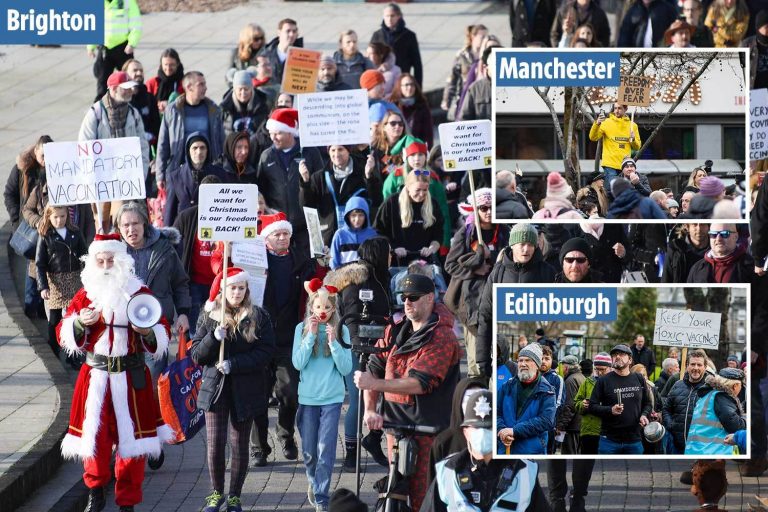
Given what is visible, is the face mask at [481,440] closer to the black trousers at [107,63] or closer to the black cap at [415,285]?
the black cap at [415,285]

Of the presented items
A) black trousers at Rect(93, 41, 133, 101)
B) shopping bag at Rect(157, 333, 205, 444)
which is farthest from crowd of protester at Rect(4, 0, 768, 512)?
black trousers at Rect(93, 41, 133, 101)

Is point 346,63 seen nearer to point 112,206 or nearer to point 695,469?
point 112,206

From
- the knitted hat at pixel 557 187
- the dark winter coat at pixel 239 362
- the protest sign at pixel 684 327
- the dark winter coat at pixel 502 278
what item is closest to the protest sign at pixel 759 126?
the dark winter coat at pixel 502 278

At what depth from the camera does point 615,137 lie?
26.8 feet

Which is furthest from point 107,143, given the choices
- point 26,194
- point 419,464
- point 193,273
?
point 419,464

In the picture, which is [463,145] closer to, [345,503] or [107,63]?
[345,503]

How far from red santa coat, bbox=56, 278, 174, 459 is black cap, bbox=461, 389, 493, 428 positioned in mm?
3194

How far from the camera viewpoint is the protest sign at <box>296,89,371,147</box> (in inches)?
583

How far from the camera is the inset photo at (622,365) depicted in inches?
297

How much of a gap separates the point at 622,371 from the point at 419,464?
2.17 meters

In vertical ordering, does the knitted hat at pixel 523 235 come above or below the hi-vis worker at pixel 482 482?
above

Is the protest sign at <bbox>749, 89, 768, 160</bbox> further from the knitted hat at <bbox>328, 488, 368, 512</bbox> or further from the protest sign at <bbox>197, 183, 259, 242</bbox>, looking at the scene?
the knitted hat at <bbox>328, 488, 368, 512</bbox>

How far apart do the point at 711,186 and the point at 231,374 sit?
4.05m

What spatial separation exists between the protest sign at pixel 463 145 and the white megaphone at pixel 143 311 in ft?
10.1
